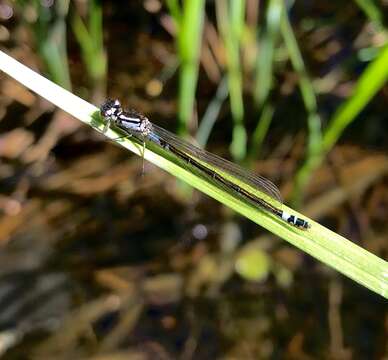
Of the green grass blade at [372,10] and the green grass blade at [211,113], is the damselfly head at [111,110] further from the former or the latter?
the green grass blade at [372,10]

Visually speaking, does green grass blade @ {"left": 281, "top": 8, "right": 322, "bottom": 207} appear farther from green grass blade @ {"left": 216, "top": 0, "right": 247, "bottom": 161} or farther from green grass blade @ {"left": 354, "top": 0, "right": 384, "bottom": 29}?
green grass blade @ {"left": 354, "top": 0, "right": 384, "bottom": 29}

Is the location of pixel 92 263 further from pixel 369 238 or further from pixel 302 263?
pixel 369 238

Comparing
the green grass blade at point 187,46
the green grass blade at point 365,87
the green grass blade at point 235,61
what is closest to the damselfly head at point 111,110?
the green grass blade at point 187,46

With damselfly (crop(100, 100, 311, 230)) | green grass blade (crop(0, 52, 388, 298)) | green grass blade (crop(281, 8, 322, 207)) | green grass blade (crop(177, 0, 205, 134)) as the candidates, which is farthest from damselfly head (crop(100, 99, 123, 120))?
green grass blade (crop(281, 8, 322, 207))

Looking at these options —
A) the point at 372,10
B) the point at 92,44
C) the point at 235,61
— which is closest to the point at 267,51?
the point at 235,61

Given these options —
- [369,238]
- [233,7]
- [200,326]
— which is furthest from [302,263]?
[233,7]

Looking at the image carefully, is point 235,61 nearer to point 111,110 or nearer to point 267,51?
point 267,51
